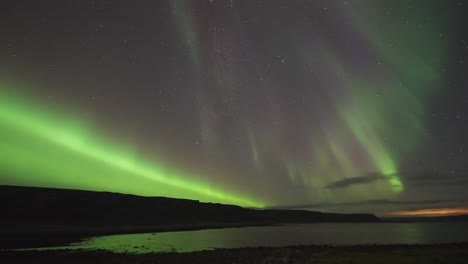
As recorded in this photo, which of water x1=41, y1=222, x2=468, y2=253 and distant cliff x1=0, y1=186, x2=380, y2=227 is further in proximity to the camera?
distant cliff x1=0, y1=186, x2=380, y2=227

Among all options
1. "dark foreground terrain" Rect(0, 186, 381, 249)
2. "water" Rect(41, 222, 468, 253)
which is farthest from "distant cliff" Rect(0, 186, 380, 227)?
"water" Rect(41, 222, 468, 253)

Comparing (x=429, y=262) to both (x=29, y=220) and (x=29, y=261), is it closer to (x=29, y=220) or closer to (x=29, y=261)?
(x=29, y=261)

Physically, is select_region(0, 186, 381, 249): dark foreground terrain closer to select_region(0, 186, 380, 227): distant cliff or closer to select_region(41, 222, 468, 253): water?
select_region(0, 186, 380, 227): distant cliff

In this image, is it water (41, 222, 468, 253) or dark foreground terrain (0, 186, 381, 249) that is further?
dark foreground terrain (0, 186, 381, 249)

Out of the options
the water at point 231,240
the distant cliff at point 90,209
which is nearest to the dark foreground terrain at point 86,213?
the distant cliff at point 90,209

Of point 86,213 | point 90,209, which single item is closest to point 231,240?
point 86,213

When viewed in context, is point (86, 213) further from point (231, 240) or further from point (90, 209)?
point (231, 240)

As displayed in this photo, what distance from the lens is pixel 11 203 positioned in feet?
353

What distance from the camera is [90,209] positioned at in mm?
127375

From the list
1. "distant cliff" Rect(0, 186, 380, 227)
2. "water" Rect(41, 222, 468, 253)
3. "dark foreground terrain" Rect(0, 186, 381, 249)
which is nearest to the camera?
"water" Rect(41, 222, 468, 253)

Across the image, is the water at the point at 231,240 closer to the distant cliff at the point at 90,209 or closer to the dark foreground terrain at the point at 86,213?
the dark foreground terrain at the point at 86,213

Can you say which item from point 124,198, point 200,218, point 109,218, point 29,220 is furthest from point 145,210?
point 29,220

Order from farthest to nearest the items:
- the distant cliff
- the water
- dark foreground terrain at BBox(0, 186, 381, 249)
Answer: the distant cliff, dark foreground terrain at BBox(0, 186, 381, 249), the water

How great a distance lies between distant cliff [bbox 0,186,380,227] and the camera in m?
107
